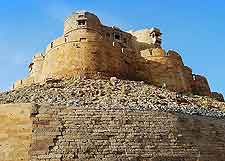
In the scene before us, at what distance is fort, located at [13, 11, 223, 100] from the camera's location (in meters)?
22.4

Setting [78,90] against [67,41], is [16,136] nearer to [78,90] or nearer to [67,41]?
[78,90]

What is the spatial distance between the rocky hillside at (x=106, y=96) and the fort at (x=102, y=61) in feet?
7.93

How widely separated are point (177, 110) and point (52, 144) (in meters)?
5.02

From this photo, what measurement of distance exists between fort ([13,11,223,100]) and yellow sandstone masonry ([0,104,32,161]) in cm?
812

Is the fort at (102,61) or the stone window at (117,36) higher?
the stone window at (117,36)

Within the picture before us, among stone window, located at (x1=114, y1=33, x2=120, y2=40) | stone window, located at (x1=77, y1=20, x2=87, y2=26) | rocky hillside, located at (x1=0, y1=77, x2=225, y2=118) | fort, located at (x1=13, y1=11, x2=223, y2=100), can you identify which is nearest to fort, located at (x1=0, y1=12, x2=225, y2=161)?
rocky hillside, located at (x1=0, y1=77, x2=225, y2=118)

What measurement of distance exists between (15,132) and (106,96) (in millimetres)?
4530

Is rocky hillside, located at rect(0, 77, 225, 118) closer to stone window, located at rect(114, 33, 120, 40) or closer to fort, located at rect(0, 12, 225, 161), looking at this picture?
fort, located at rect(0, 12, 225, 161)

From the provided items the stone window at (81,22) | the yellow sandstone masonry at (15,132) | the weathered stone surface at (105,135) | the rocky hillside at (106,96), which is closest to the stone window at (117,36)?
the stone window at (81,22)

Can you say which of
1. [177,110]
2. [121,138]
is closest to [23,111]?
[121,138]

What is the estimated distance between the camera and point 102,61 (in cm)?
2248

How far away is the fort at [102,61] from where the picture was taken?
2241cm

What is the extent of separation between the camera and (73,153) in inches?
508

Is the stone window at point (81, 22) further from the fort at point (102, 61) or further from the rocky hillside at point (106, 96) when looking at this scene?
the rocky hillside at point (106, 96)
